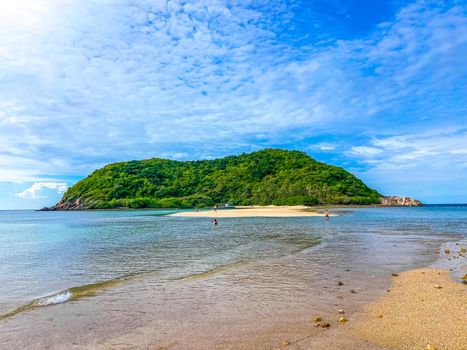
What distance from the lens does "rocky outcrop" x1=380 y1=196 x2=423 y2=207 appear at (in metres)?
169

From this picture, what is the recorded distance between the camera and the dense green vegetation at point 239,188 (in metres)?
156

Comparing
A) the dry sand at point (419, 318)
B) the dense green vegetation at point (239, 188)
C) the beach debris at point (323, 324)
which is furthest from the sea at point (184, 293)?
the dense green vegetation at point (239, 188)

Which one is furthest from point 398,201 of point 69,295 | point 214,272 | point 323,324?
point 69,295

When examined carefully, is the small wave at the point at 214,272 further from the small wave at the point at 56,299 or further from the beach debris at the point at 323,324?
the beach debris at the point at 323,324

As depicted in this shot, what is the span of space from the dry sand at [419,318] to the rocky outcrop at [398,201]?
6589 inches

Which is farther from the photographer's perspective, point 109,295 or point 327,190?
point 327,190

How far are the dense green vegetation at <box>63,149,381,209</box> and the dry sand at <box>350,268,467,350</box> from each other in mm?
131236

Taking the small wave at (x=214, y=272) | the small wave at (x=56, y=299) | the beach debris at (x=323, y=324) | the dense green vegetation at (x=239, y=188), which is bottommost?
the small wave at (x=56, y=299)

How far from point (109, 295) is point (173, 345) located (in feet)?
17.8

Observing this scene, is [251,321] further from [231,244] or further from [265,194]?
[265,194]

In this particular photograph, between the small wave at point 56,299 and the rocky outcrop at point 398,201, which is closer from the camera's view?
the small wave at point 56,299

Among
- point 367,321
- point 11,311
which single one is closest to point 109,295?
point 11,311

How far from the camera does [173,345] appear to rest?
24.2 ft

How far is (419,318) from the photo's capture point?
8.60 meters
